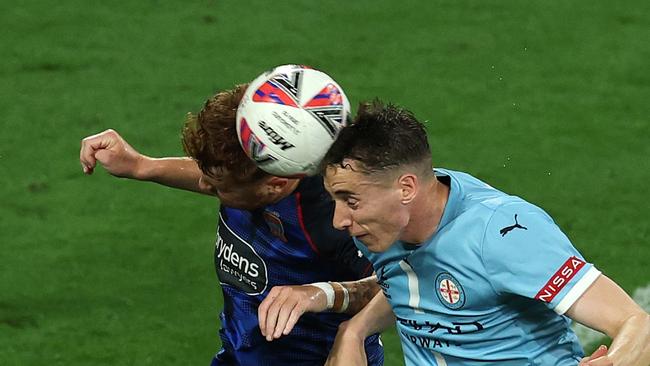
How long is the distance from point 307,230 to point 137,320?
2222 millimetres

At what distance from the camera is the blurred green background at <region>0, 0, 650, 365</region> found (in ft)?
22.2

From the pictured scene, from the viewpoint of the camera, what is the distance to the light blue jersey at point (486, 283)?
387 centimetres

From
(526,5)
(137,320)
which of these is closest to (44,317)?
(137,320)

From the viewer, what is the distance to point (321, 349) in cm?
506

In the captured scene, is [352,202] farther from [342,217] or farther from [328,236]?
[328,236]

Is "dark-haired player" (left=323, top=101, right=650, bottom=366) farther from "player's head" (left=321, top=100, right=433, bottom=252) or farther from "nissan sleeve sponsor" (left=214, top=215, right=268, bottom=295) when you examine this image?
"nissan sleeve sponsor" (left=214, top=215, right=268, bottom=295)

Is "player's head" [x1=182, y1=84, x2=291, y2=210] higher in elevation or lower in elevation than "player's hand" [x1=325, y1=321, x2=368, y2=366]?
higher

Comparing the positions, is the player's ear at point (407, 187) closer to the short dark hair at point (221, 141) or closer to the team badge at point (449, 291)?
the team badge at point (449, 291)

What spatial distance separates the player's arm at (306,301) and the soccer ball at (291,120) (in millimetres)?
394

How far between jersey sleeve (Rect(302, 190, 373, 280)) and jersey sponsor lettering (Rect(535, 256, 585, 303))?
0.91m

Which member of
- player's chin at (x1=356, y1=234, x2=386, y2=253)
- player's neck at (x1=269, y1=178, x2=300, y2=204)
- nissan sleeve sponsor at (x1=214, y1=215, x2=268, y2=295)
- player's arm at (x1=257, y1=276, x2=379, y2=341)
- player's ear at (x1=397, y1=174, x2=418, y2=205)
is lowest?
nissan sleeve sponsor at (x1=214, y1=215, x2=268, y2=295)

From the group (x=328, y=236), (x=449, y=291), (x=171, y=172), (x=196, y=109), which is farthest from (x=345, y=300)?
(x=196, y=109)

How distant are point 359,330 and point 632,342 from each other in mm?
1179

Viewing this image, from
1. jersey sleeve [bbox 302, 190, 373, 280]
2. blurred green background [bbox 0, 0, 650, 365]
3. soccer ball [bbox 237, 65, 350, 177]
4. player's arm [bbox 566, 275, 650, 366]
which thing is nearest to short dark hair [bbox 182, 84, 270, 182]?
soccer ball [bbox 237, 65, 350, 177]
